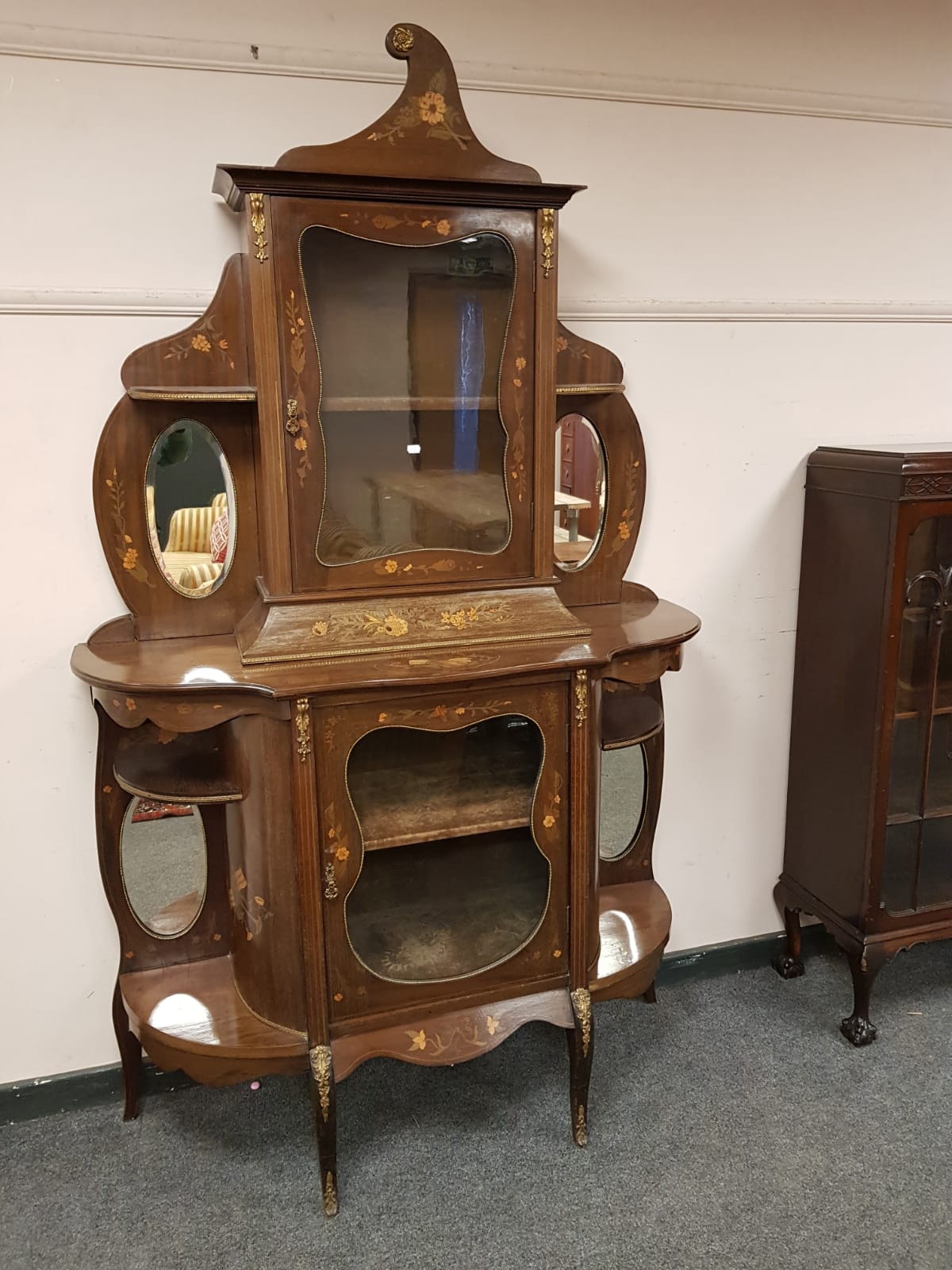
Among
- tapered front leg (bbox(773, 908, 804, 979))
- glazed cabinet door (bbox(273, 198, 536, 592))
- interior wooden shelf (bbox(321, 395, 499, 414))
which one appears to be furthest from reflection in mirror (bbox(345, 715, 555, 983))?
tapered front leg (bbox(773, 908, 804, 979))

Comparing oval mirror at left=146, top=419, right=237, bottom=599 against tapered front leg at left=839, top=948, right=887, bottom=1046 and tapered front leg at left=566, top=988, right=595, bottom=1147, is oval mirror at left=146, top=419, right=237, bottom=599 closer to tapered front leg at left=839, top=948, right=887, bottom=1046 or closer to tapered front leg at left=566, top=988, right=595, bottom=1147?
tapered front leg at left=566, top=988, right=595, bottom=1147

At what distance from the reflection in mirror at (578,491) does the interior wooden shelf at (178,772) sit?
79 centimetres

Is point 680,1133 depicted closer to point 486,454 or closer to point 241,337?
point 486,454

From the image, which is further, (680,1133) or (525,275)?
(680,1133)

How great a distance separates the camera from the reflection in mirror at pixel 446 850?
1.65 meters

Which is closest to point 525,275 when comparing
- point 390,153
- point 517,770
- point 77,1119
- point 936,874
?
point 390,153

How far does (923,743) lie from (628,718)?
0.69 metres

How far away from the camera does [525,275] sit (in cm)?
159

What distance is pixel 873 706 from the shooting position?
2.01 m

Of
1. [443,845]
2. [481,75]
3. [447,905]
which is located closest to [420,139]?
[481,75]

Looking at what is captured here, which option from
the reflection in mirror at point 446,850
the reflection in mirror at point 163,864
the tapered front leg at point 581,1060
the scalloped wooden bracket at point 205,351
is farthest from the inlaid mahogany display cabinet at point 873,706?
the reflection in mirror at point 163,864

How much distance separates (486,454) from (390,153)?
0.51 metres

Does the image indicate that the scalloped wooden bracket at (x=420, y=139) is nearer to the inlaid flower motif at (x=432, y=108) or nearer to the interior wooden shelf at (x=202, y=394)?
the inlaid flower motif at (x=432, y=108)

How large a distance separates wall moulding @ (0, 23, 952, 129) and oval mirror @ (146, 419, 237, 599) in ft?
1.98
